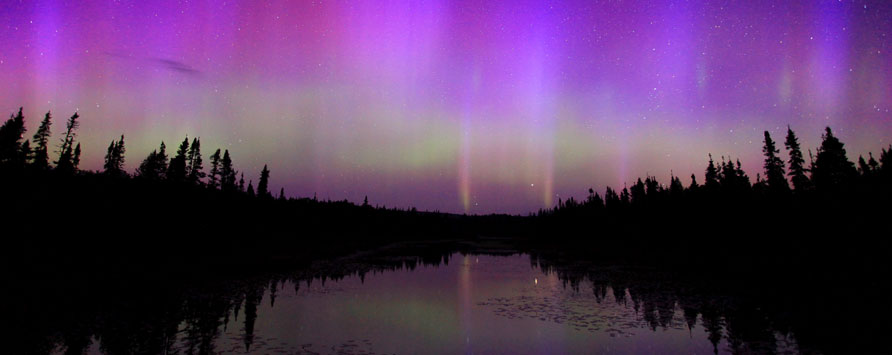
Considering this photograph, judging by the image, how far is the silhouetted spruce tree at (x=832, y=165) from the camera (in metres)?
70.7

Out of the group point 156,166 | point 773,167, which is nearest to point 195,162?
point 156,166

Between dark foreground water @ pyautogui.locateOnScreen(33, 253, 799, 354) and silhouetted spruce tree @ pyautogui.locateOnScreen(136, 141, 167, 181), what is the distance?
339 ft

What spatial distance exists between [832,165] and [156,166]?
14880 centimetres

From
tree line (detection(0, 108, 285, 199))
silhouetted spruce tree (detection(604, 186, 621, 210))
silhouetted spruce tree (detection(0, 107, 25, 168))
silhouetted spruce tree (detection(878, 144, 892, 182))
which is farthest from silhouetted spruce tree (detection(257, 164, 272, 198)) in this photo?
silhouetted spruce tree (detection(878, 144, 892, 182))

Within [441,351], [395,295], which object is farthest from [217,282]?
[441,351]

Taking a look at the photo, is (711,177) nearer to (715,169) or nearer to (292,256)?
(715,169)

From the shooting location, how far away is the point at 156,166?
117812 mm

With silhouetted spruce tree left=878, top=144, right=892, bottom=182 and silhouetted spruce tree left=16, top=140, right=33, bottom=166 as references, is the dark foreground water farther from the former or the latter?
silhouetted spruce tree left=16, top=140, right=33, bottom=166

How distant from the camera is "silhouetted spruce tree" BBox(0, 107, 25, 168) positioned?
254 ft

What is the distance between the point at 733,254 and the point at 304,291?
48970mm

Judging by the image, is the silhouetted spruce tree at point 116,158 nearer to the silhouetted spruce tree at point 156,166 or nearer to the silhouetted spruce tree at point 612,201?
the silhouetted spruce tree at point 156,166

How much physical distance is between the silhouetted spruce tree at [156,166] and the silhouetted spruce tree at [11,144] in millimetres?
32751

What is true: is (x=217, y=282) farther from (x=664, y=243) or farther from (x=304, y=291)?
(x=664, y=243)

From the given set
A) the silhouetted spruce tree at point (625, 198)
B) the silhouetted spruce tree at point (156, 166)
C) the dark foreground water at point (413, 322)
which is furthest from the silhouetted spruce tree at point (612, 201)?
the silhouetted spruce tree at point (156, 166)
